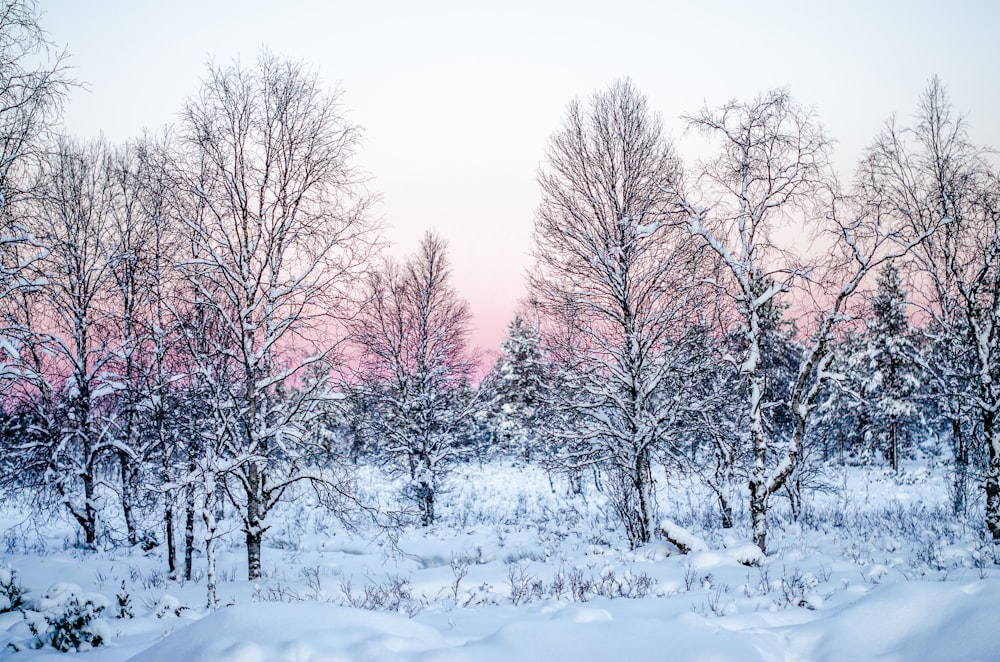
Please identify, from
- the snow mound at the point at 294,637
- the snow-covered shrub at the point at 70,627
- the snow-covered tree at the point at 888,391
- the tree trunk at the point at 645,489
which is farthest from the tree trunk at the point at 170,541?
the snow-covered tree at the point at 888,391

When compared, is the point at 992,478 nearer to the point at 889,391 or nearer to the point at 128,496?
the point at 128,496

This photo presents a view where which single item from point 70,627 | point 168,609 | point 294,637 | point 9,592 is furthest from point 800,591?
point 9,592

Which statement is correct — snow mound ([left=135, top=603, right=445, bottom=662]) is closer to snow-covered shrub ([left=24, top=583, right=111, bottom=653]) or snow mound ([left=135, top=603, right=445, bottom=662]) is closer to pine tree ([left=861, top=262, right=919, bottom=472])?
snow-covered shrub ([left=24, top=583, right=111, bottom=653])

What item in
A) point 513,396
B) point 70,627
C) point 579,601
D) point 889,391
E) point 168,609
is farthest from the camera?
point 513,396

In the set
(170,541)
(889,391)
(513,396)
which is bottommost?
(170,541)

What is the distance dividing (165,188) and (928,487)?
1102 inches

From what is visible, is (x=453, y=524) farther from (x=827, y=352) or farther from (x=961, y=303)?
(x=961, y=303)

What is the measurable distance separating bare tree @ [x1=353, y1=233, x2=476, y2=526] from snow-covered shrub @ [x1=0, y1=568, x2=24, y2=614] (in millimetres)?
9941

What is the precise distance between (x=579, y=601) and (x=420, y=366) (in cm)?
1273

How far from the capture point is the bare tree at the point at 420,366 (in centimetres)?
1745

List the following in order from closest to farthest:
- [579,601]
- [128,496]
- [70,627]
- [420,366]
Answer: [70,627], [579,601], [128,496], [420,366]

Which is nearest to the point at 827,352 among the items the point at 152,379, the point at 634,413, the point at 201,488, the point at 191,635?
the point at 634,413

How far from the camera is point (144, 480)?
499 inches

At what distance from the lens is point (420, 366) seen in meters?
17.9
